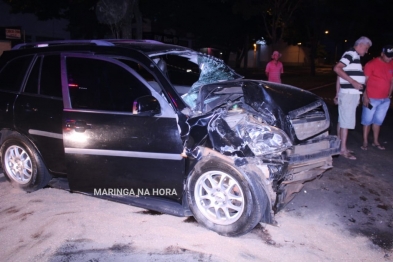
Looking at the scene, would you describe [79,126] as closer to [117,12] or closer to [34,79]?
[34,79]

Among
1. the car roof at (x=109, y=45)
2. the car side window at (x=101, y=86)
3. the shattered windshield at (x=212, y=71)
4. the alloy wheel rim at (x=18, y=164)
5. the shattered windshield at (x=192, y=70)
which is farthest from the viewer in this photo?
the shattered windshield at (x=212, y=71)

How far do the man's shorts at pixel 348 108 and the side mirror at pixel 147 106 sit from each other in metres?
3.82

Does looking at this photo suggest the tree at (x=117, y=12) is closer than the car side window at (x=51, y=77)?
No

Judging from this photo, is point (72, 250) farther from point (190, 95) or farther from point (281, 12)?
point (281, 12)

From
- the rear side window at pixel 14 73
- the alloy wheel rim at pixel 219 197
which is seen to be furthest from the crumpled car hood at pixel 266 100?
the rear side window at pixel 14 73

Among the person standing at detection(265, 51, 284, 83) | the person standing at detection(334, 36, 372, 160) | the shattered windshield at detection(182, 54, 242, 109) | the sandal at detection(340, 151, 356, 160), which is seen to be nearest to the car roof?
the shattered windshield at detection(182, 54, 242, 109)

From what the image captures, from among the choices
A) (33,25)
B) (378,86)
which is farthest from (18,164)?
(33,25)

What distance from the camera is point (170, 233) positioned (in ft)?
12.9

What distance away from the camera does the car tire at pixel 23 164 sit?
15.8ft

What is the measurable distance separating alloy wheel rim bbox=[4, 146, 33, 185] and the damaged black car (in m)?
0.16

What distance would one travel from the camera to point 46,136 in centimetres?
457

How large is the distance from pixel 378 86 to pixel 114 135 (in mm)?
5071

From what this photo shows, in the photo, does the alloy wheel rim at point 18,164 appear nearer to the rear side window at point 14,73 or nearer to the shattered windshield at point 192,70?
the rear side window at point 14,73

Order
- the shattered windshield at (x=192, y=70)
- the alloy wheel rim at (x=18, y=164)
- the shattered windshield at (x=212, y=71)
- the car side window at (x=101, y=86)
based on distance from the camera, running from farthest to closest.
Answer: the shattered windshield at (x=212, y=71), the alloy wheel rim at (x=18, y=164), the shattered windshield at (x=192, y=70), the car side window at (x=101, y=86)
